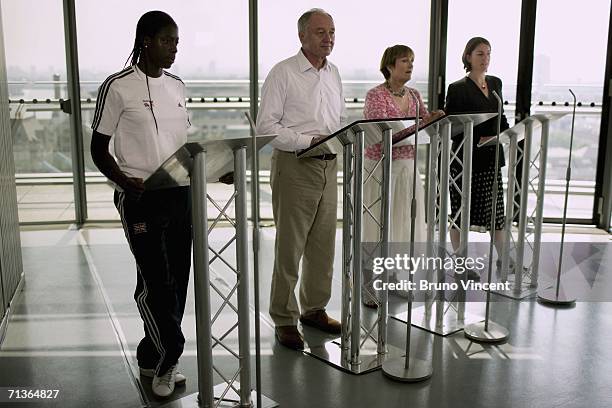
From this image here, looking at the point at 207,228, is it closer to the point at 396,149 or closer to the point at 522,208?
the point at 396,149

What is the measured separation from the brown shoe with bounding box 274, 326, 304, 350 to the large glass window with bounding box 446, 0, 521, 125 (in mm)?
3488

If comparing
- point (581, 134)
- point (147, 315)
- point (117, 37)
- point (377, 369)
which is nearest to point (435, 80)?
point (581, 134)

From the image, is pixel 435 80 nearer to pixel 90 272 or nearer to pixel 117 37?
pixel 117 37

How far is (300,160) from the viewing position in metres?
3.34

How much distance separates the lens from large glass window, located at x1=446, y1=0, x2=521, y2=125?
5.99 meters

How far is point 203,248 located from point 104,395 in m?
0.97

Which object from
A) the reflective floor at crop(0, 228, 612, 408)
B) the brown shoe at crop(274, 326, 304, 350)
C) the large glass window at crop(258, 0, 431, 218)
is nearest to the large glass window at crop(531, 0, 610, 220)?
the large glass window at crop(258, 0, 431, 218)

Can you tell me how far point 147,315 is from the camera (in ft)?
9.08

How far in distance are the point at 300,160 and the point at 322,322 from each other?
95 cm

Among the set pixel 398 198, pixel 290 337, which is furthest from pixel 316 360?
pixel 398 198

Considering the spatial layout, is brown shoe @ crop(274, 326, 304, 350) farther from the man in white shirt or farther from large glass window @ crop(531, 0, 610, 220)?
large glass window @ crop(531, 0, 610, 220)

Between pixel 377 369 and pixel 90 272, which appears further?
pixel 90 272

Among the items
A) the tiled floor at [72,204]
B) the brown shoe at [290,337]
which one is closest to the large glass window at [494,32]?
the tiled floor at [72,204]

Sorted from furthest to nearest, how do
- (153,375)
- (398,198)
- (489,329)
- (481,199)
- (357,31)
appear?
1. (357,31)
2. (481,199)
3. (398,198)
4. (489,329)
5. (153,375)
